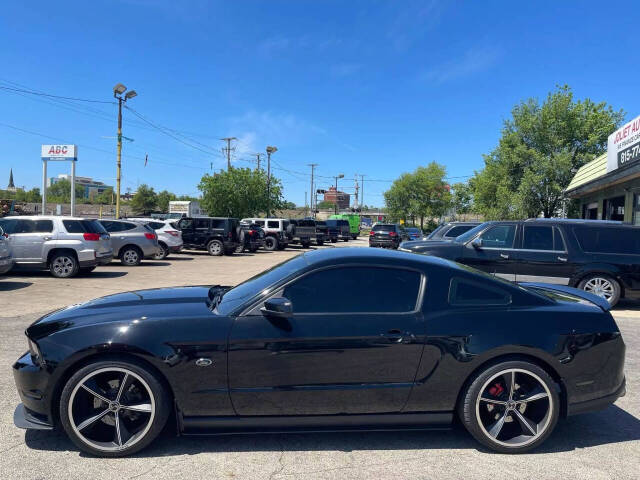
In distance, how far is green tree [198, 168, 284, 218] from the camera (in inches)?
1674

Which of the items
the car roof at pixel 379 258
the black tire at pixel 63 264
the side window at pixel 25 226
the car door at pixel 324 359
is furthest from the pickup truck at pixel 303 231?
the car door at pixel 324 359

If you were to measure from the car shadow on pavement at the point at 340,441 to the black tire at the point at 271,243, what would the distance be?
75.6 ft

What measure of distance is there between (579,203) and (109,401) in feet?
98.1

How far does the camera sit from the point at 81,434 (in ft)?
10.4

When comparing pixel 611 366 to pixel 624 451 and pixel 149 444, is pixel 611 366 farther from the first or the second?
pixel 149 444

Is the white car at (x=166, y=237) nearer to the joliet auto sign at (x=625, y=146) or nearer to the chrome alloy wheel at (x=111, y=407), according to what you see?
the chrome alloy wheel at (x=111, y=407)

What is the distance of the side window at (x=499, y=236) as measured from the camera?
9.12 meters

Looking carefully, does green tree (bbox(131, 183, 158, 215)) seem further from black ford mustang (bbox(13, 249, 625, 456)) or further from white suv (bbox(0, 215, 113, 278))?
black ford mustang (bbox(13, 249, 625, 456))

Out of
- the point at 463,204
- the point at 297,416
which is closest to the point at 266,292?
the point at 297,416

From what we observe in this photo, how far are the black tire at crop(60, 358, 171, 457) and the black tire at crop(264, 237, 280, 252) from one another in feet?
76.5

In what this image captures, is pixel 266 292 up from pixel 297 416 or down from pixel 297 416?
up

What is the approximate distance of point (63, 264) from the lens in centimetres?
1192

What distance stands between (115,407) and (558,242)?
842 cm

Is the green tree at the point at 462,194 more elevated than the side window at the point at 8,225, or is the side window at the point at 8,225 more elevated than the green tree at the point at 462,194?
the green tree at the point at 462,194
